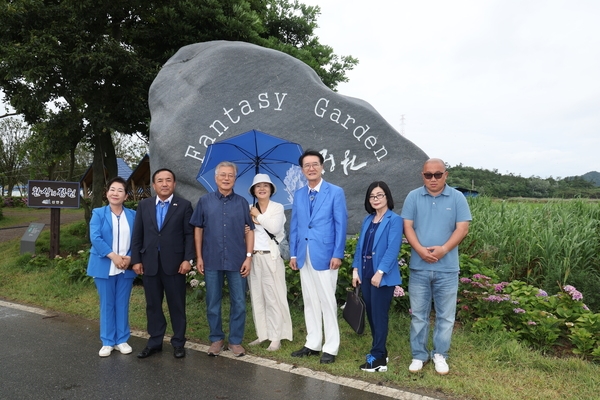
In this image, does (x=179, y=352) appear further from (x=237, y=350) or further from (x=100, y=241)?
(x=100, y=241)

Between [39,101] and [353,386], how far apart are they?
8.01m

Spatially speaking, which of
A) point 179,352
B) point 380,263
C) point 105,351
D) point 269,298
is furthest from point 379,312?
point 105,351

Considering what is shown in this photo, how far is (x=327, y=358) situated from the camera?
3641mm

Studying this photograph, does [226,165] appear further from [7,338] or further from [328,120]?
[7,338]

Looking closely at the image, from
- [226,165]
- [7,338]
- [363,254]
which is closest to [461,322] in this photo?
[363,254]

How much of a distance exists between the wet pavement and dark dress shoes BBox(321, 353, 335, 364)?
7.1 inches

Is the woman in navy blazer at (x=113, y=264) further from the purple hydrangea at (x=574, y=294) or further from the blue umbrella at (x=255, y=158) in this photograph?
the purple hydrangea at (x=574, y=294)

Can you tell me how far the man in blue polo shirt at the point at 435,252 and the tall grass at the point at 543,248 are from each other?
1977 mm

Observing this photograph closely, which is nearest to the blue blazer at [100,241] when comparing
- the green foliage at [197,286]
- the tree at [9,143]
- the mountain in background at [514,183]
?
the green foliage at [197,286]

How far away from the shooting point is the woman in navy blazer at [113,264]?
391cm

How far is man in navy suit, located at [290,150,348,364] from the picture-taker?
12.0 ft

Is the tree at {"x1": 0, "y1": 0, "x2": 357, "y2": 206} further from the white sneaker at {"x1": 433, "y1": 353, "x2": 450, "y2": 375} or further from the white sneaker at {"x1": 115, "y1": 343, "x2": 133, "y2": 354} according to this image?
the white sneaker at {"x1": 433, "y1": 353, "x2": 450, "y2": 375}

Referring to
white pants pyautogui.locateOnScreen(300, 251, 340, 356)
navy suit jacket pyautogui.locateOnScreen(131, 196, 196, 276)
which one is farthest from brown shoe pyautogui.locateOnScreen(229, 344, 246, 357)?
navy suit jacket pyautogui.locateOnScreen(131, 196, 196, 276)

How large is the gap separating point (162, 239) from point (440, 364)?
93.1 inches
